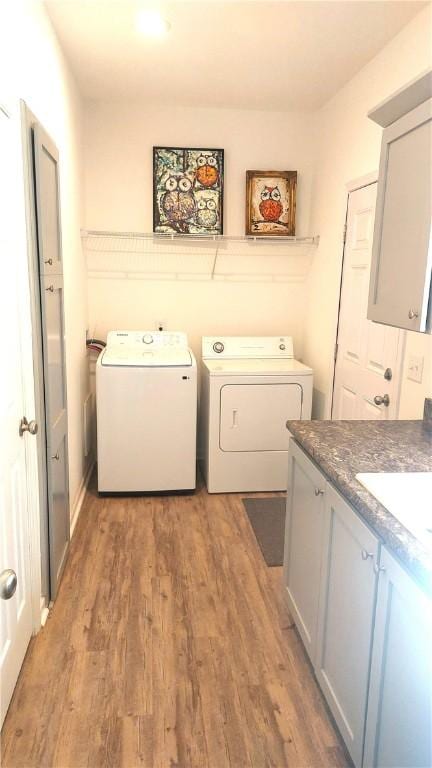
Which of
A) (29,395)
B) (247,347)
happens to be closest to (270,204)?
(247,347)

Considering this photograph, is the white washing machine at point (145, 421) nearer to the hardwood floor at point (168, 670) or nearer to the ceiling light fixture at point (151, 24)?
the hardwood floor at point (168, 670)

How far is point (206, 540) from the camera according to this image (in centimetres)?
286

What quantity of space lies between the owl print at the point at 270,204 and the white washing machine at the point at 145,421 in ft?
3.97

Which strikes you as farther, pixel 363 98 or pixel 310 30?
pixel 363 98

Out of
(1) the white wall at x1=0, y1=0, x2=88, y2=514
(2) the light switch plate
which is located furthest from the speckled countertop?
(1) the white wall at x1=0, y1=0, x2=88, y2=514

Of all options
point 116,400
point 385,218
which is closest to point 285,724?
point 385,218

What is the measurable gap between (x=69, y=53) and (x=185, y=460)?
2.38 metres

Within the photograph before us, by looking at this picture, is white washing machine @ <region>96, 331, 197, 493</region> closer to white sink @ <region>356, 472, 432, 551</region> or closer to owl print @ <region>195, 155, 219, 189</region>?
owl print @ <region>195, 155, 219, 189</region>

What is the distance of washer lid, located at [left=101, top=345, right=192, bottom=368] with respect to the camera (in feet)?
10.5

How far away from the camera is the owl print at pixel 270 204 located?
3729 millimetres

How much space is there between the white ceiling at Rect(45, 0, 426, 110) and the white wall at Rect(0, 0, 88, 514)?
18 centimetres

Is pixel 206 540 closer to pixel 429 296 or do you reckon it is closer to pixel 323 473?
pixel 323 473

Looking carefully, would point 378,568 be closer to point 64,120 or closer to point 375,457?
point 375,457

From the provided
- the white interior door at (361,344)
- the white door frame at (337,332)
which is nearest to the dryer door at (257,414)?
the white door frame at (337,332)
